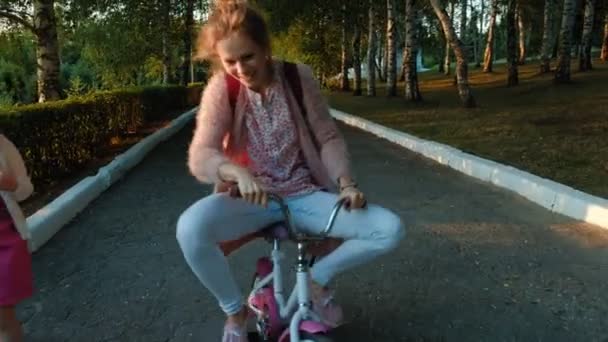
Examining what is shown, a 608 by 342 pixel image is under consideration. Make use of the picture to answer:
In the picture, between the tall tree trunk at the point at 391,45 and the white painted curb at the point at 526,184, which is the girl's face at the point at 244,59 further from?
the tall tree trunk at the point at 391,45

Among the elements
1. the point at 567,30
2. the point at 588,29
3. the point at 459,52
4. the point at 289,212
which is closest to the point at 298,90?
the point at 289,212

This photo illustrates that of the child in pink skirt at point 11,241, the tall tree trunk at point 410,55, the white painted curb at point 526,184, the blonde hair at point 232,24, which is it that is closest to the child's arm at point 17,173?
the child in pink skirt at point 11,241

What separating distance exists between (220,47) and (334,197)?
77 centimetres

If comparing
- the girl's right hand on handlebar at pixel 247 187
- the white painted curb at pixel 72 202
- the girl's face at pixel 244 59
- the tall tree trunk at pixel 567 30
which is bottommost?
the white painted curb at pixel 72 202

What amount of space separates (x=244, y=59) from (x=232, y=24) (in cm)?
15

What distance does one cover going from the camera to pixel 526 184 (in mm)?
7316

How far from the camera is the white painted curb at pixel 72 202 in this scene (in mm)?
5738

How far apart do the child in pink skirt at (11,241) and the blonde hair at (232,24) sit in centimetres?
107

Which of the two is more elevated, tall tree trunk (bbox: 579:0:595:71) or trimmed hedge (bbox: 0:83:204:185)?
tall tree trunk (bbox: 579:0:595:71)

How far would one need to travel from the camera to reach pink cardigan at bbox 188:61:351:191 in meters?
2.85

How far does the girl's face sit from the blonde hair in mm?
21

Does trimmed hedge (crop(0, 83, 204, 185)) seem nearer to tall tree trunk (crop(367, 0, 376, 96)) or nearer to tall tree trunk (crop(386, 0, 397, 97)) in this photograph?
tall tree trunk (crop(386, 0, 397, 97))

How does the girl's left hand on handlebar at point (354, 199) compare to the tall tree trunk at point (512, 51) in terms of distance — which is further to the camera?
the tall tree trunk at point (512, 51)

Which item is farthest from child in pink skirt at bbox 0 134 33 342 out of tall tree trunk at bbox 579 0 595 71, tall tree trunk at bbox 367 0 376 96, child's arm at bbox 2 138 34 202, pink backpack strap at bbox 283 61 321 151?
tall tree trunk at bbox 367 0 376 96
